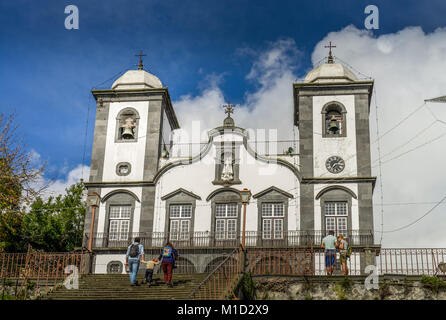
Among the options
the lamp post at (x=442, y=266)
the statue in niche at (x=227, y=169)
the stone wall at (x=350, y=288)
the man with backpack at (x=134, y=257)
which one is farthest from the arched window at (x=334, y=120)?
the man with backpack at (x=134, y=257)

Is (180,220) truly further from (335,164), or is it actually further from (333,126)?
(333,126)

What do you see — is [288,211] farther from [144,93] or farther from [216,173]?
[144,93]

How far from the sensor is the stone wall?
64.5ft

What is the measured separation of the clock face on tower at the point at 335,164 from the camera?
28.3 meters

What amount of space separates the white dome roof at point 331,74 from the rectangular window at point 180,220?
8.44m

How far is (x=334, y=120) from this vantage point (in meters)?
29.6

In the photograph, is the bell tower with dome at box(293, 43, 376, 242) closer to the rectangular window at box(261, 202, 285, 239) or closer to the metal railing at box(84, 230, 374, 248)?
the metal railing at box(84, 230, 374, 248)

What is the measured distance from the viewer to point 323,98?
98.2ft

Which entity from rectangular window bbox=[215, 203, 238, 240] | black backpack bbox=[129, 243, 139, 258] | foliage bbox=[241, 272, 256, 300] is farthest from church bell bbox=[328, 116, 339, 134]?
black backpack bbox=[129, 243, 139, 258]

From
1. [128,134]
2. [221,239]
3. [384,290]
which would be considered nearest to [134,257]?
[384,290]

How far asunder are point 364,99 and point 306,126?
2925 millimetres

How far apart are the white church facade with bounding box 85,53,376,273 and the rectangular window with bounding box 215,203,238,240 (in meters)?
0.04

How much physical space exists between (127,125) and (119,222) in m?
4.81

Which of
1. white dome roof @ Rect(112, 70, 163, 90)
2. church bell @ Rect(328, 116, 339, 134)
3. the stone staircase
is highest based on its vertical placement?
white dome roof @ Rect(112, 70, 163, 90)
